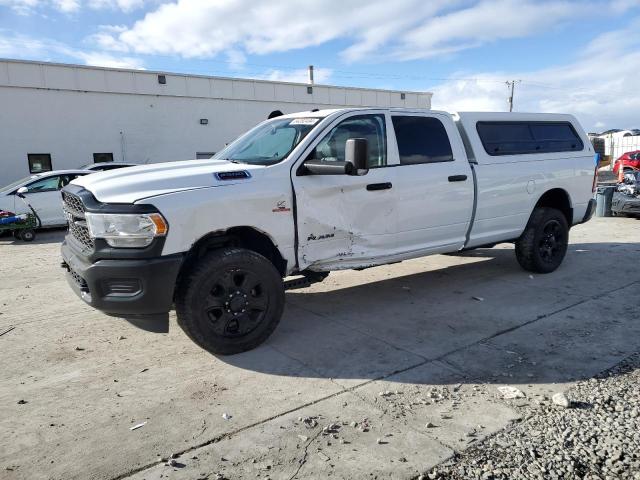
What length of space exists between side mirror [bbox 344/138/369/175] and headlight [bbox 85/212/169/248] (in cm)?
154

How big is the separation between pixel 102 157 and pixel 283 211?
16.9 metres

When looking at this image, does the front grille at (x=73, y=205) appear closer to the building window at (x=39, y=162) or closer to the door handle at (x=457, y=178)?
the door handle at (x=457, y=178)

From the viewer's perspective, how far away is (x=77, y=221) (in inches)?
160

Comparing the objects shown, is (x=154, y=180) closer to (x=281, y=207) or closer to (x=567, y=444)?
(x=281, y=207)

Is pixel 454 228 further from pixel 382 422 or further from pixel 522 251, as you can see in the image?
pixel 382 422

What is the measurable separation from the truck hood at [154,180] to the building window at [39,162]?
51.3 feet

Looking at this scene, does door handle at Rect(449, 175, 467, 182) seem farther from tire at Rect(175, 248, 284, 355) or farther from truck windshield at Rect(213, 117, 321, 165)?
tire at Rect(175, 248, 284, 355)

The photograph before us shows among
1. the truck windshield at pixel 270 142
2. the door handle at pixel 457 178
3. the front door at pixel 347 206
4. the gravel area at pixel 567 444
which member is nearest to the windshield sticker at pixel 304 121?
the truck windshield at pixel 270 142

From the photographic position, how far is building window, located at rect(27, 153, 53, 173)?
1750 centimetres

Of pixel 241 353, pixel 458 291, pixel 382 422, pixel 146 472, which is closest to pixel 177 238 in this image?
pixel 241 353

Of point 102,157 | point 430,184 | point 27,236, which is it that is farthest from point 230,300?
point 102,157

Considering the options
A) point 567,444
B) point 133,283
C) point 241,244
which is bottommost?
point 567,444

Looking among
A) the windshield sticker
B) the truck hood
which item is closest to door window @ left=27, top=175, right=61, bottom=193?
the truck hood

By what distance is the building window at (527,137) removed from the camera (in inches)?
237
